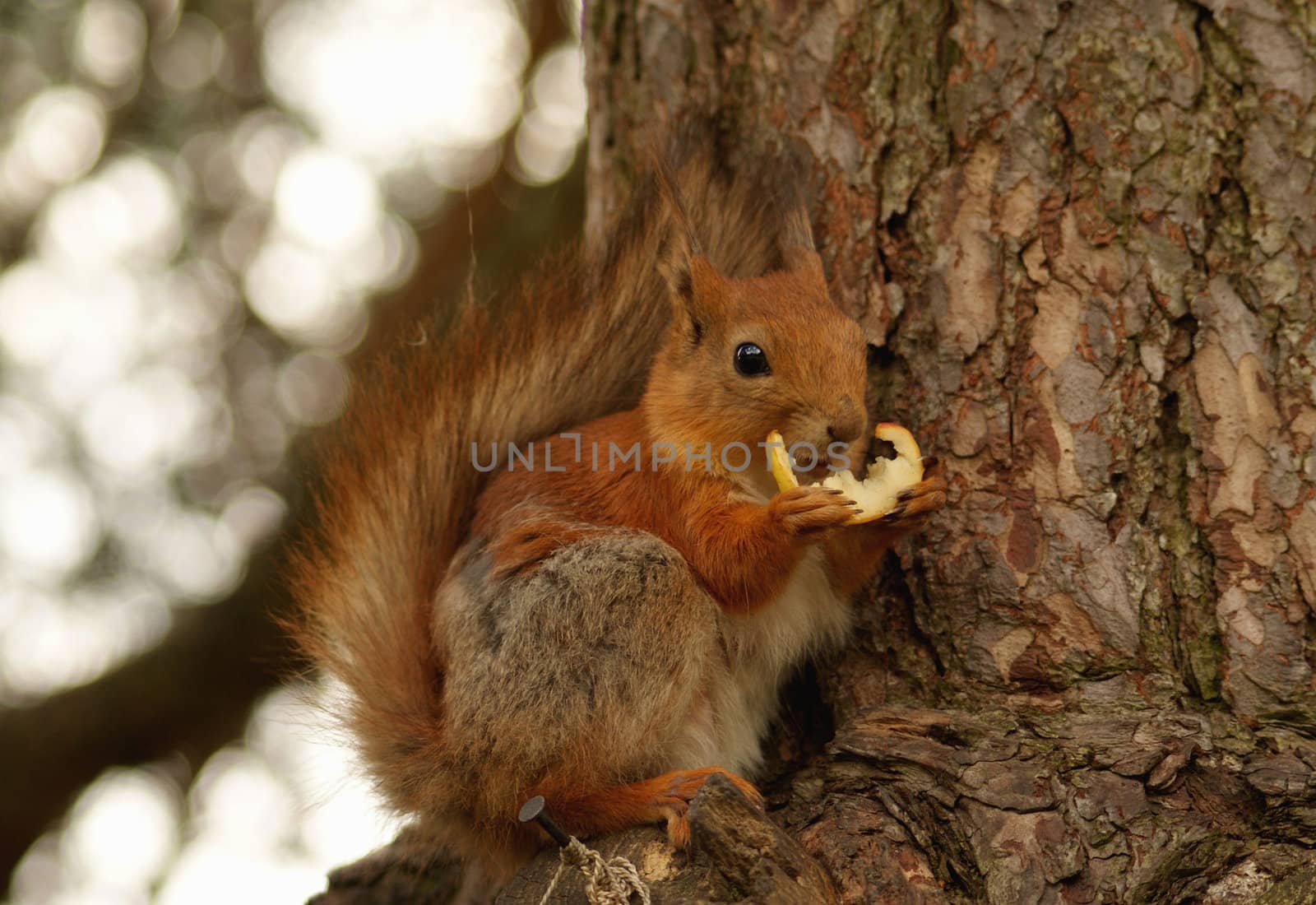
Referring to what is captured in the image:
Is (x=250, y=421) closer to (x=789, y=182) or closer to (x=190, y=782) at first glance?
(x=190, y=782)

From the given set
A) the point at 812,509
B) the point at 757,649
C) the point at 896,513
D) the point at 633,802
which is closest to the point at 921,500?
the point at 896,513

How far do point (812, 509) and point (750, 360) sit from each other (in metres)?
0.29

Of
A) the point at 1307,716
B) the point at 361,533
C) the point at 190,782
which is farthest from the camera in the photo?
the point at 190,782

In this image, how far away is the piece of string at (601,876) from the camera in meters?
1.46

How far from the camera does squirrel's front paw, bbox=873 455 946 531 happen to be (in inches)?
65.2

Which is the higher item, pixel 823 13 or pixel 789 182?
pixel 823 13

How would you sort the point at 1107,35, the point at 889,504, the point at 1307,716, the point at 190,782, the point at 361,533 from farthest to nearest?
1. the point at 190,782
2. the point at 361,533
3. the point at 1107,35
4. the point at 889,504
5. the point at 1307,716

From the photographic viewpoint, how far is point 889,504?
5.52 feet

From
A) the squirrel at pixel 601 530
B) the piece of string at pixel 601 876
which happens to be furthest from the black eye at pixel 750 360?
the piece of string at pixel 601 876

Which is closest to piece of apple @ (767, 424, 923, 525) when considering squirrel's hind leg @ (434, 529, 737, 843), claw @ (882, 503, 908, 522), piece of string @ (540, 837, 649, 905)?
claw @ (882, 503, 908, 522)

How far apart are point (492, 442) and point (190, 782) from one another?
1.52 meters

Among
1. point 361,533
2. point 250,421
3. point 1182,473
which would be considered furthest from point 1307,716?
point 250,421

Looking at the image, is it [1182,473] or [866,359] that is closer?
[1182,473]

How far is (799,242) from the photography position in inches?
76.9
